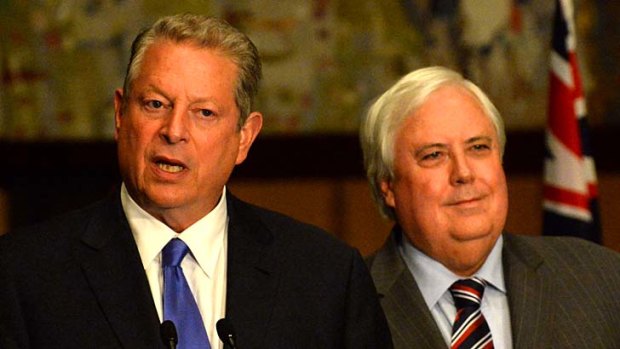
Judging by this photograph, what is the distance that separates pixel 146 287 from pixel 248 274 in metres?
0.25

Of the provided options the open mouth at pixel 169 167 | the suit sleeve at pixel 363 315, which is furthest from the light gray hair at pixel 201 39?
the suit sleeve at pixel 363 315

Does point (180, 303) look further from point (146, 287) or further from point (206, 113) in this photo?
point (206, 113)

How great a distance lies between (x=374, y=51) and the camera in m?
6.32

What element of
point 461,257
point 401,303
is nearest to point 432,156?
point 461,257

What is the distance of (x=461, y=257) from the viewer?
3.74 metres

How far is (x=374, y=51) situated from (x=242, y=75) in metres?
3.22

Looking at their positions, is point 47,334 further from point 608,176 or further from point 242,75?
point 608,176

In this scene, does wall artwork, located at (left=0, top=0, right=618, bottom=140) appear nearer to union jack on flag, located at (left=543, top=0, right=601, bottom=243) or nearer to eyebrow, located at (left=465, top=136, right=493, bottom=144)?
union jack on flag, located at (left=543, top=0, right=601, bottom=243)

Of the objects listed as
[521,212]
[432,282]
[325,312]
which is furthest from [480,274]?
[521,212]

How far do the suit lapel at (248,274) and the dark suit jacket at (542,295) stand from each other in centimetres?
61

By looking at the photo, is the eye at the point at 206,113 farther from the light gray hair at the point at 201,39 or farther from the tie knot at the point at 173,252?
the tie knot at the point at 173,252

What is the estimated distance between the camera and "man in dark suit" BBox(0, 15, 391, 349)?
9.80 feet

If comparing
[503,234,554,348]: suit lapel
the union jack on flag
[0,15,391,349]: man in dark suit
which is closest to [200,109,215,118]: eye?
[0,15,391,349]: man in dark suit

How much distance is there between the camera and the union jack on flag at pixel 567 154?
4.66 metres
